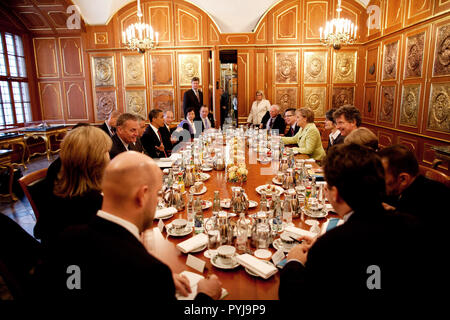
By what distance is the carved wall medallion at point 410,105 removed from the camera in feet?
19.2

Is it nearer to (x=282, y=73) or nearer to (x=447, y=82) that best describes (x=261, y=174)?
(x=447, y=82)

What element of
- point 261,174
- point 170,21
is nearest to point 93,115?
point 170,21

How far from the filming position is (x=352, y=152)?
1.24 m

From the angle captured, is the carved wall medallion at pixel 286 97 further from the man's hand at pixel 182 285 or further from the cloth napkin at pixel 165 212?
the man's hand at pixel 182 285

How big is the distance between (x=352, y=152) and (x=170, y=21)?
830cm

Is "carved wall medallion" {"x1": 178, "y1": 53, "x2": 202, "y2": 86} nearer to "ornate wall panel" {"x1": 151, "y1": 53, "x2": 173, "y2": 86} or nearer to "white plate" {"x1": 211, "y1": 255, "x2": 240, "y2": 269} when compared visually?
"ornate wall panel" {"x1": 151, "y1": 53, "x2": 173, "y2": 86}

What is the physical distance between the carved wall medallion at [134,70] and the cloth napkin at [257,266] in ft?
26.4

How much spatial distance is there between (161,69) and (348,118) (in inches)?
251

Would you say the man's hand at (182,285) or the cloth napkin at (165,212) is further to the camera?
the cloth napkin at (165,212)

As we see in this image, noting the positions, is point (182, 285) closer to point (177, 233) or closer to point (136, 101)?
point (177, 233)

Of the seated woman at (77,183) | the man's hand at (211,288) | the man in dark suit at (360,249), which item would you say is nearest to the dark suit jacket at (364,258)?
the man in dark suit at (360,249)

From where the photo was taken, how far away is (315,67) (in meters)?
8.23

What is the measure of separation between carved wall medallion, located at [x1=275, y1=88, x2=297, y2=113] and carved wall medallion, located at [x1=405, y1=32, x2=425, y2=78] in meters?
2.92

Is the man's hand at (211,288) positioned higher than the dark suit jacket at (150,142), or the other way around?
the dark suit jacket at (150,142)
